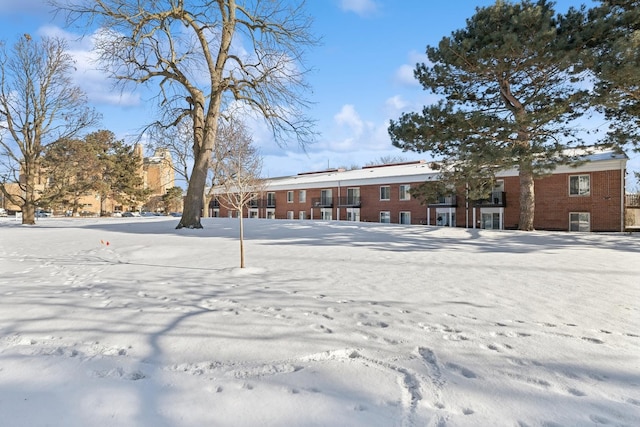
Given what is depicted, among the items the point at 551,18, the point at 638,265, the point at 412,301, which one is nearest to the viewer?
the point at 412,301

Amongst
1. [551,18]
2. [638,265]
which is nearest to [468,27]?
[551,18]

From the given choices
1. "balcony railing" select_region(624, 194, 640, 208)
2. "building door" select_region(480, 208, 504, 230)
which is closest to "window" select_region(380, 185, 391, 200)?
"building door" select_region(480, 208, 504, 230)

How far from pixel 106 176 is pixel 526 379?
48.6 metres

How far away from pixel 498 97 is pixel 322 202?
24885 mm

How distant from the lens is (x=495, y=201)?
28641 mm

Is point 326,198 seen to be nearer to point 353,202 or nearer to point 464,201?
→ point 353,202

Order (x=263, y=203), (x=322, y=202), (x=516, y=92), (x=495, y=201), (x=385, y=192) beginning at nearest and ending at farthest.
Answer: (x=516, y=92)
(x=495, y=201)
(x=385, y=192)
(x=322, y=202)
(x=263, y=203)

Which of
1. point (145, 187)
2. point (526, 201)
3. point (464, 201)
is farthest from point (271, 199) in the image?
point (526, 201)

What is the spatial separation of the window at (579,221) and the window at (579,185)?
139 cm

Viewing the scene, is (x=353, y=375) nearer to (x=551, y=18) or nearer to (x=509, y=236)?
(x=509, y=236)

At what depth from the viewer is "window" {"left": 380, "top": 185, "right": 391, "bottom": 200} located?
34.8 m

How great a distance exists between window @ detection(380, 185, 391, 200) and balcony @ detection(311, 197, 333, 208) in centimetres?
598

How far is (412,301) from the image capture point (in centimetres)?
516

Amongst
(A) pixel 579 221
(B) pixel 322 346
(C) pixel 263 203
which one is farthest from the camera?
(C) pixel 263 203
